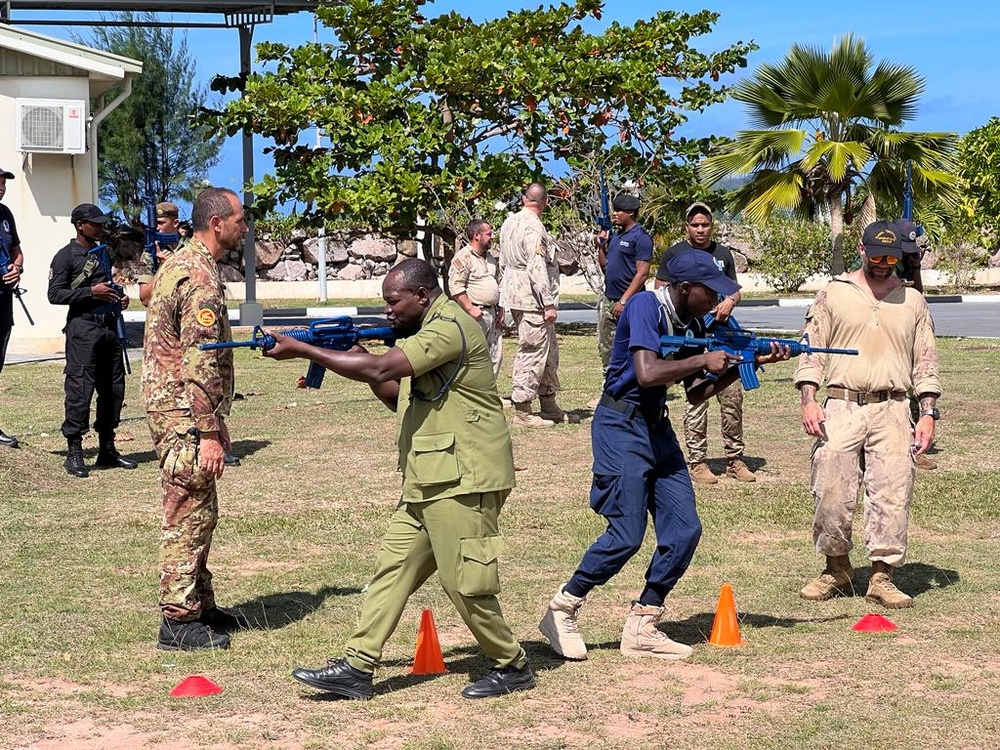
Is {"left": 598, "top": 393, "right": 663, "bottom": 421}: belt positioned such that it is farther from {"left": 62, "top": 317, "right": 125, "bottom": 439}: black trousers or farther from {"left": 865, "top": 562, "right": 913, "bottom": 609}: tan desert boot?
{"left": 62, "top": 317, "right": 125, "bottom": 439}: black trousers

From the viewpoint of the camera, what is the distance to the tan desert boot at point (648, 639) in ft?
21.2

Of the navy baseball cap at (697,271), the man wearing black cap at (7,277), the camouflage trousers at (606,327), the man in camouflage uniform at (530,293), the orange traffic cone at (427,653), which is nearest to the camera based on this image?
the navy baseball cap at (697,271)

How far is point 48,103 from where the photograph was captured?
19734 mm

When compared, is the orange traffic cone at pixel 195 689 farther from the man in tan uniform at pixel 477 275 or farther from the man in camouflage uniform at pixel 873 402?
the man in tan uniform at pixel 477 275

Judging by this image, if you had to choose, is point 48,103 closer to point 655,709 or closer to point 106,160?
point 655,709

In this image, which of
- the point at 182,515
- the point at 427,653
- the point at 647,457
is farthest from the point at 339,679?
the point at 647,457

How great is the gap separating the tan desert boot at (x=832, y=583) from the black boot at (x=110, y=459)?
20.0 feet

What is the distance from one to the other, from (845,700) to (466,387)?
1982 millimetres

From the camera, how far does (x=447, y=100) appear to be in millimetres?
22844

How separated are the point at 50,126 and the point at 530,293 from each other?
9.37 metres

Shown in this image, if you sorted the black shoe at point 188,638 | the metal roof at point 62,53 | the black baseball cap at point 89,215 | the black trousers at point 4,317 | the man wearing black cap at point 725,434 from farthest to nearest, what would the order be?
the metal roof at point 62,53, the black trousers at point 4,317, the black baseball cap at point 89,215, the man wearing black cap at point 725,434, the black shoe at point 188,638

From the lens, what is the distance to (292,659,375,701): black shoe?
5.83 meters

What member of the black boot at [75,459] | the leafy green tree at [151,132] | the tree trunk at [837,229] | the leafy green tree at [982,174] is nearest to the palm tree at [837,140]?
the tree trunk at [837,229]

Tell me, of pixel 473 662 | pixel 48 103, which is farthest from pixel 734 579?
pixel 48 103
